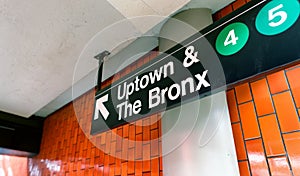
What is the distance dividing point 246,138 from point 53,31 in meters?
1.48

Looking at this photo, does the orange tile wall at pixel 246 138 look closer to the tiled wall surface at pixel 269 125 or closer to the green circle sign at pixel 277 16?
the tiled wall surface at pixel 269 125

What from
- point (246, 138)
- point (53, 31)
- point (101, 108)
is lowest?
point (246, 138)

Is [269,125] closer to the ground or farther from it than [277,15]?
closer to the ground

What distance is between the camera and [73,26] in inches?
62.5

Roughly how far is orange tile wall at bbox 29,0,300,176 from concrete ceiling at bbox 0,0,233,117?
40 cm

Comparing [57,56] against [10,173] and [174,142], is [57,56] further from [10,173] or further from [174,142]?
[10,173]

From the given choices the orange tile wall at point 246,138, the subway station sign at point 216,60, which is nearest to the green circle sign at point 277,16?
the subway station sign at point 216,60

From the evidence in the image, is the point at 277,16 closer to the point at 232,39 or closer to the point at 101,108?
the point at 232,39

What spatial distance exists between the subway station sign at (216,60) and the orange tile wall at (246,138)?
0.12 meters

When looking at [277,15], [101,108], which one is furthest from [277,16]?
[101,108]

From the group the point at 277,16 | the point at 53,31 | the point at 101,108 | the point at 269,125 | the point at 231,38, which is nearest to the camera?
the point at 277,16

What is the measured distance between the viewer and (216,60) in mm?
806

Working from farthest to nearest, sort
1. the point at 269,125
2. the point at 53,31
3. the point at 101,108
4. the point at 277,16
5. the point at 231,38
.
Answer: the point at 53,31
the point at 101,108
the point at 269,125
the point at 231,38
the point at 277,16

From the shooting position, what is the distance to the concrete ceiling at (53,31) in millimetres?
1399
